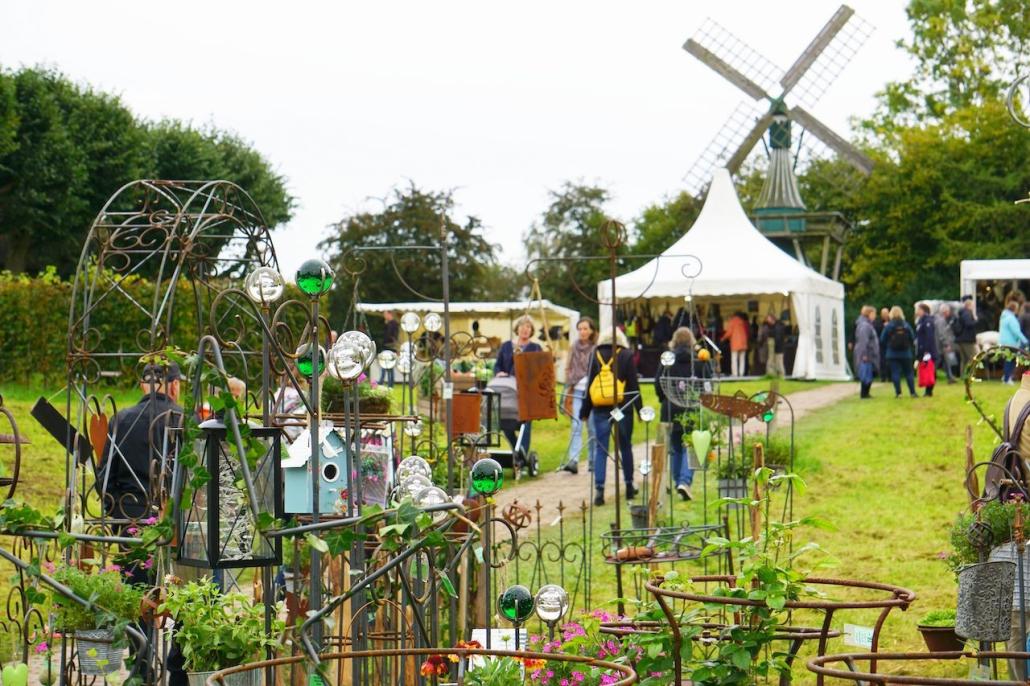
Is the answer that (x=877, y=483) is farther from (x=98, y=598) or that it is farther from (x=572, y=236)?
(x=572, y=236)

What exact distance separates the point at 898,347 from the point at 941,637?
11476 millimetres

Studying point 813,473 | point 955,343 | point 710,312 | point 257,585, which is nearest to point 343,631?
point 257,585

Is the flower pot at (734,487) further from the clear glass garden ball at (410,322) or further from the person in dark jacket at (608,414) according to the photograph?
the clear glass garden ball at (410,322)

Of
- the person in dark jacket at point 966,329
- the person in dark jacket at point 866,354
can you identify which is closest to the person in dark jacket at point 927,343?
the person in dark jacket at point 866,354

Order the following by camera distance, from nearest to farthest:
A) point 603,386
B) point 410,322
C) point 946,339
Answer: point 410,322 → point 603,386 → point 946,339

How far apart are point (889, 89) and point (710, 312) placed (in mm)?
14431

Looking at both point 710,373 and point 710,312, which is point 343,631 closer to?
point 710,373

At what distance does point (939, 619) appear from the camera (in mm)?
6793

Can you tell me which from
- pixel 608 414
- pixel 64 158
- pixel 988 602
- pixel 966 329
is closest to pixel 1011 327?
pixel 966 329

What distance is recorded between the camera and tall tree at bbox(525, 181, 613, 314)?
1484 inches

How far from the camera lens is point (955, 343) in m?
20.4

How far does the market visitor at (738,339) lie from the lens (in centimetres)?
2294

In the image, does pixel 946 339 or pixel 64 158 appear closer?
pixel 946 339

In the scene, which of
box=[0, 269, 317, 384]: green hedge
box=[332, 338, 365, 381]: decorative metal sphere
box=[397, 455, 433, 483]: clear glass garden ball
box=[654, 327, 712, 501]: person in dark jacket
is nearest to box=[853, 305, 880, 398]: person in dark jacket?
box=[654, 327, 712, 501]: person in dark jacket
